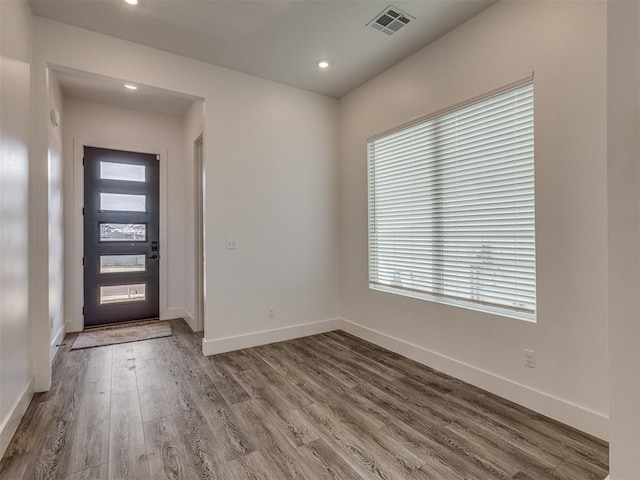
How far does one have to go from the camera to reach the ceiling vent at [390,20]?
8.21ft

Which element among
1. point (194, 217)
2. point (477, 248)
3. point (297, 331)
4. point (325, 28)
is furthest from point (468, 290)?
point (194, 217)

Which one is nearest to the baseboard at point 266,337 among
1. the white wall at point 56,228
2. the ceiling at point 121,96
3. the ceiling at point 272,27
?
the white wall at point 56,228

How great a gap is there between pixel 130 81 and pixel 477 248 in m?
3.41

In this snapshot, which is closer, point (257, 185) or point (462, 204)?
point (462, 204)

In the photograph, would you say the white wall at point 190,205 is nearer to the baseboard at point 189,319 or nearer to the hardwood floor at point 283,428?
the baseboard at point 189,319

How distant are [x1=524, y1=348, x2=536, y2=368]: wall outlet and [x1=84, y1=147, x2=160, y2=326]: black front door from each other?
15.0 ft

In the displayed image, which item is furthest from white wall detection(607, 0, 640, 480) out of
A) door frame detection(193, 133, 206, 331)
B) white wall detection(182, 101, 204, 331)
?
door frame detection(193, 133, 206, 331)

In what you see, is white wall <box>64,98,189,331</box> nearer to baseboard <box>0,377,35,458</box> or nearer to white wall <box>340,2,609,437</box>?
baseboard <box>0,377,35,458</box>

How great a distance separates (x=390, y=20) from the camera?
260cm

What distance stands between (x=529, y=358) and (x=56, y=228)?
15.6 ft

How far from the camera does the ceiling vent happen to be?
98.5 inches

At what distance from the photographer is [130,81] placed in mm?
2912

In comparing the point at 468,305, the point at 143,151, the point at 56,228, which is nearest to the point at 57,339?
the point at 56,228

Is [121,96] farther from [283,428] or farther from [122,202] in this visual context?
[283,428]
